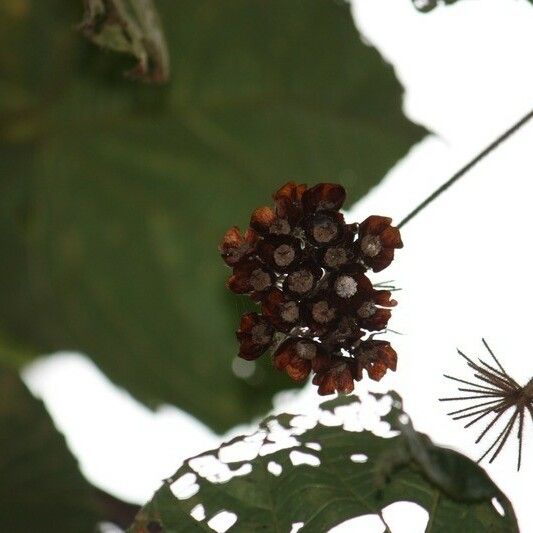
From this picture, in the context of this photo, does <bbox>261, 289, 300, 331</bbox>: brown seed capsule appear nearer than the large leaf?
Yes

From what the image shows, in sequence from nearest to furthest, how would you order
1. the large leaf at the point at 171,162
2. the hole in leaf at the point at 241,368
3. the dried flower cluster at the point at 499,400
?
the dried flower cluster at the point at 499,400 → the large leaf at the point at 171,162 → the hole in leaf at the point at 241,368

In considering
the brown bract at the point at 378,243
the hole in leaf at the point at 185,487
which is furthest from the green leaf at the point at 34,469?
the brown bract at the point at 378,243

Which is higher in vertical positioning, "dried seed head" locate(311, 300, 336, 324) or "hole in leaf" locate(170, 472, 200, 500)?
"dried seed head" locate(311, 300, 336, 324)

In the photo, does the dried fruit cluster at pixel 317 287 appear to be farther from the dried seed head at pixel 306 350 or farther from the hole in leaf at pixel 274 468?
the hole in leaf at pixel 274 468

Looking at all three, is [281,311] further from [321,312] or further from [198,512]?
[198,512]

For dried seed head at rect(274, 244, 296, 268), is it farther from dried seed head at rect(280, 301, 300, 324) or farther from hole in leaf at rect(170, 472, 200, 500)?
hole in leaf at rect(170, 472, 200, 500)

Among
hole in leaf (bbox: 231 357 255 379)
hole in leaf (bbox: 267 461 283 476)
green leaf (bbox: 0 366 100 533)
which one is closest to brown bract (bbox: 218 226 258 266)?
hole in leaf (bbox: 267 461 283 476)

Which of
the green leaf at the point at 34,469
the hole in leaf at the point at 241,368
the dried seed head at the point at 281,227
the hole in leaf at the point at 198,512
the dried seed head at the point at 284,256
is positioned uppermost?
the dried seed head at the point at 281,227
